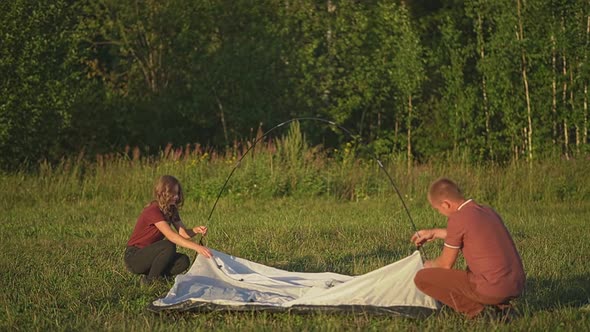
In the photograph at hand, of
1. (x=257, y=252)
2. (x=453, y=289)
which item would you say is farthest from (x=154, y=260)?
(x=453, y=289)

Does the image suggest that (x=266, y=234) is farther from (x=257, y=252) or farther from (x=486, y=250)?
(x=486, y=250)

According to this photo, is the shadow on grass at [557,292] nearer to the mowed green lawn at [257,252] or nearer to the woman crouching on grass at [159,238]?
the mowed green lawn at [257,252]

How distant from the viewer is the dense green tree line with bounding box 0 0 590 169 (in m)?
27.1

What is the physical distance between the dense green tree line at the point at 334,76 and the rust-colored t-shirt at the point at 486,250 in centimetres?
1854

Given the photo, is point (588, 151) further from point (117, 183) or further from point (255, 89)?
point (117, 183)

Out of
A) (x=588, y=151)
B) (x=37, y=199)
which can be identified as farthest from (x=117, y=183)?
(x=588, y=151)

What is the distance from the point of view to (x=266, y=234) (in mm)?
14273

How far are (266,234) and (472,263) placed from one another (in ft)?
20.5

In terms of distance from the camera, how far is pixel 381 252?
12820 millimetres

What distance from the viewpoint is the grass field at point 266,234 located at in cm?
864

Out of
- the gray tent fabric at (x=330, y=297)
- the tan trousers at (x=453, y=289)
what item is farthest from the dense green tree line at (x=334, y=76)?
the tan trousers at (x=453, y=289)

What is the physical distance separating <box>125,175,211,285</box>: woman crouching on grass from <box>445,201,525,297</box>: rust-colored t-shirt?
2.87 meters

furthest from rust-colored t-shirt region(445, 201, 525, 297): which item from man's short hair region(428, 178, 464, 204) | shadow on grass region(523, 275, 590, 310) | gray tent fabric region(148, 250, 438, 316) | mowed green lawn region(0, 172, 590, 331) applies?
shadow on grass region(523, 275, 590, 310)

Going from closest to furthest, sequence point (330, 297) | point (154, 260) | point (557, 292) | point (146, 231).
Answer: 1. point (330, 297)
2. point (557, 292)
3. point (154, 260)
4. point (146, 231)
